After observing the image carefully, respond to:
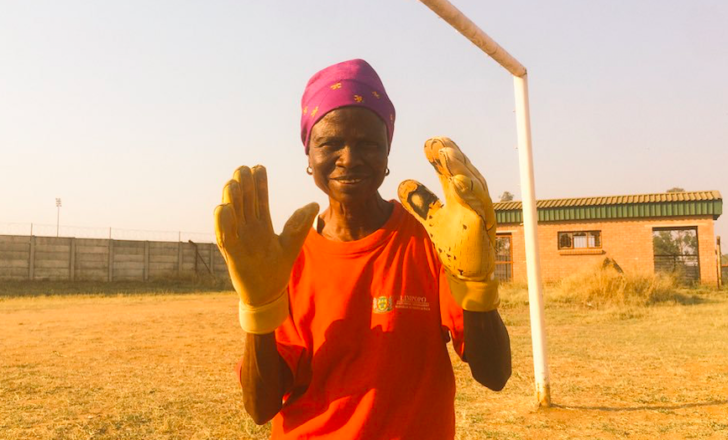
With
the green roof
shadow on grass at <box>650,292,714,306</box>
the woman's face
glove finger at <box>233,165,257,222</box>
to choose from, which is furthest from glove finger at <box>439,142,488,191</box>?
the green roof

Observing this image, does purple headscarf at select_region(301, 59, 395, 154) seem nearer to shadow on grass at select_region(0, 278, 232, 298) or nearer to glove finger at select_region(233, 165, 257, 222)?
glove finger at select_region(233, 165, 257, 222)

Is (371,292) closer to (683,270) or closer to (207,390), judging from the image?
(207,390)

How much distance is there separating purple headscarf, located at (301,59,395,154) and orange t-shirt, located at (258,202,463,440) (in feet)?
1.05

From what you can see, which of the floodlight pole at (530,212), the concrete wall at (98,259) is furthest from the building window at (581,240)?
the floodlight pole at (530,212)

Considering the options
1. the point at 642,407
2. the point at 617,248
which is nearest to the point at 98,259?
the point at 617,248

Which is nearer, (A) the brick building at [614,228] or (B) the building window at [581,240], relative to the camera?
(A) the brick building at [614,228]

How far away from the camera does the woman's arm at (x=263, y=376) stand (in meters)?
1.37

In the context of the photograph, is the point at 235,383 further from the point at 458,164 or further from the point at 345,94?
the point at 458,164

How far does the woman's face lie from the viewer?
1.47m

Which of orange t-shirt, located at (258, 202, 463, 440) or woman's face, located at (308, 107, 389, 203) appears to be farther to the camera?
woman's face, located at (308, 107, 389, 203)

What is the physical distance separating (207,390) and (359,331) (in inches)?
183

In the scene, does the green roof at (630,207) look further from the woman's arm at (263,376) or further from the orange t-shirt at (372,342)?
the woman's arm at (263,376)

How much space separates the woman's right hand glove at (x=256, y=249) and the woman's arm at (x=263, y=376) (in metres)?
0.06

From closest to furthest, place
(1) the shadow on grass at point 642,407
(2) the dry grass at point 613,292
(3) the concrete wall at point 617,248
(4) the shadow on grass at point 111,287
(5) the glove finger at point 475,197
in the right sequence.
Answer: (5) the glove finger at point 475,197 < (1) the shadow on grass at point 642,407 < (2) the dry grass at point 613,292 < (3) the concrete wall at point 617,248 < (4) the shadow on grass at point 111,287
